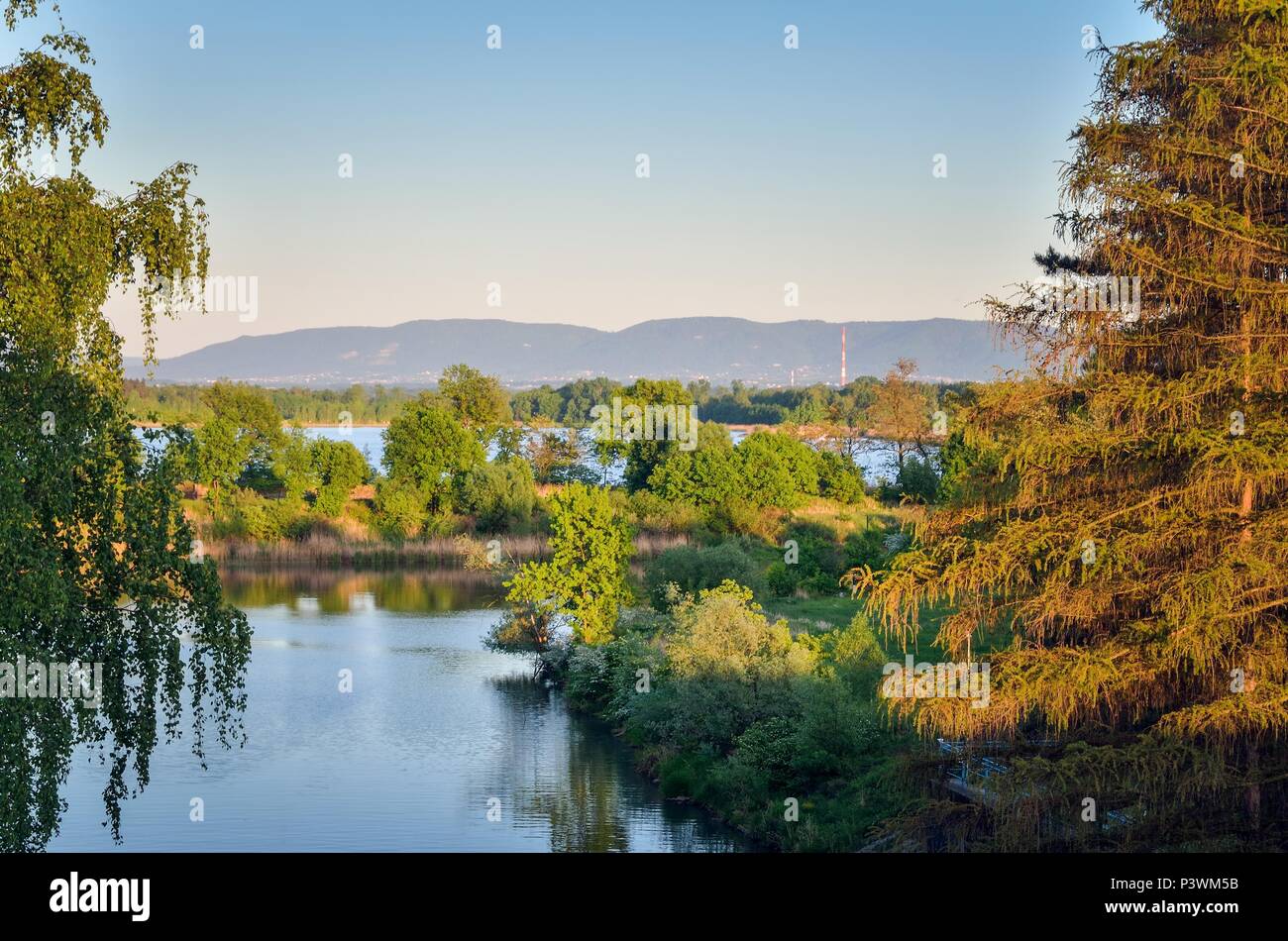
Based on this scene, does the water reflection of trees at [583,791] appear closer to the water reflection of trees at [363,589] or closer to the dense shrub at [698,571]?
the dense shrub at [698,571]

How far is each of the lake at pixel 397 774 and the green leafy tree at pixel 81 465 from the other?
926 cm

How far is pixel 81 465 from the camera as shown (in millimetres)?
13188

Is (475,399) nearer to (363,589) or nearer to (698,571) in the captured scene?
(363,589)

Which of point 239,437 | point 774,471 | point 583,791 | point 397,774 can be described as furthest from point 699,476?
point 583,791

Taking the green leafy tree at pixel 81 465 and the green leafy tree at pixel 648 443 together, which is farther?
the green leafy tree at pixel 648 443

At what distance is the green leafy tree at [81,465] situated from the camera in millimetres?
12484

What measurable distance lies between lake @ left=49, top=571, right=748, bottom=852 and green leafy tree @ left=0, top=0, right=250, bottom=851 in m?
9.26

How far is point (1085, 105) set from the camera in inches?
675

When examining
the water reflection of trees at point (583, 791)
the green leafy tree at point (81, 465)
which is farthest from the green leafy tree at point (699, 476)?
the green leafy tree at point (81, 465)

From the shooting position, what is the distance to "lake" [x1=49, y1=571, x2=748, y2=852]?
22.9 meters

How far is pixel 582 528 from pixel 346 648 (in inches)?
355

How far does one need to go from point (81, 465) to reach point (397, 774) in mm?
15313
